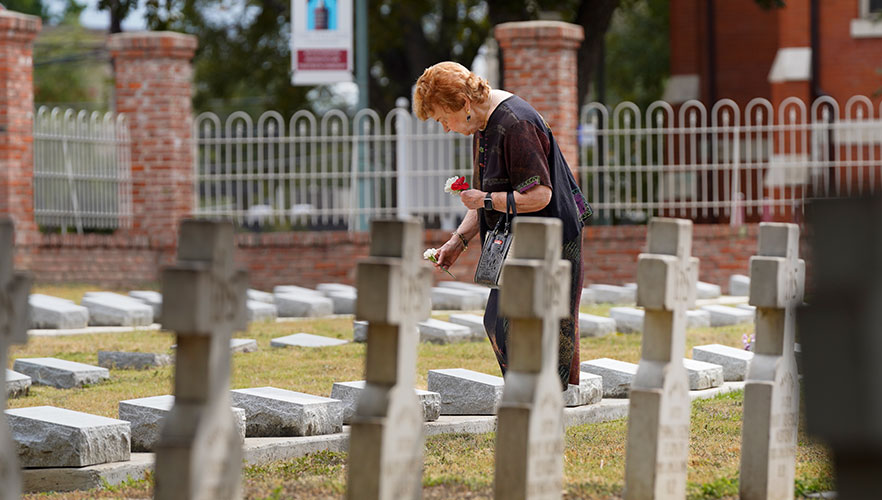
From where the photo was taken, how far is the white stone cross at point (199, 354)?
11.1 ft

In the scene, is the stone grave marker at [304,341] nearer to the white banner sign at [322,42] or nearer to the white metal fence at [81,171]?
the white metal fence at [81,171]

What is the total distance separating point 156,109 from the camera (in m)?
16.3

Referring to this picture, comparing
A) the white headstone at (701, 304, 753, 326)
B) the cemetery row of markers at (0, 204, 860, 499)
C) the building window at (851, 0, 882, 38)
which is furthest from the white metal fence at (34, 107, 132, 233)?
the cemetery row of markers at (0, 204, 860, 499)

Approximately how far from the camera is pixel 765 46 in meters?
23.7

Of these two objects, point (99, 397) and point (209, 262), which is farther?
point (99, 397)

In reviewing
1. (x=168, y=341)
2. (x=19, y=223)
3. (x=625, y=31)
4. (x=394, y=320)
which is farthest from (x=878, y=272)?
(x=625, y=31)

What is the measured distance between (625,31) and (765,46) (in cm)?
1687

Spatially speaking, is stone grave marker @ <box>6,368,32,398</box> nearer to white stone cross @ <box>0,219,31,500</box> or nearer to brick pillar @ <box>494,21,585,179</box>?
white stone cross @ <box>0,219,31,500</box>

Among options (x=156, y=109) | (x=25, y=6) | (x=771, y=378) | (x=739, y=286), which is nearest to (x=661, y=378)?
(x=771, y=378)

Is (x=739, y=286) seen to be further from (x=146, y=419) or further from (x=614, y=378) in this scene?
(x=146, y=419)

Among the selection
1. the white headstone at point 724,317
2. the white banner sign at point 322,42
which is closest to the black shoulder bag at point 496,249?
the white headstone at point 724,317

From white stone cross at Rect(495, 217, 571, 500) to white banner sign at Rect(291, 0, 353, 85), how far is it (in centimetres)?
1305

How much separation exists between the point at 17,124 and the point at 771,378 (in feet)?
41.6

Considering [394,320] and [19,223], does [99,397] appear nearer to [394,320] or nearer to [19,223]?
[394,320]
